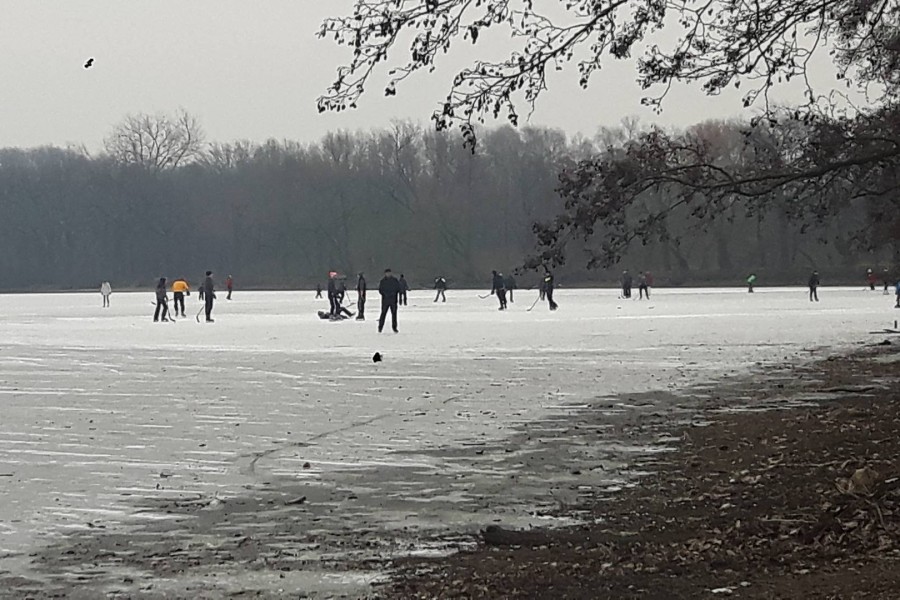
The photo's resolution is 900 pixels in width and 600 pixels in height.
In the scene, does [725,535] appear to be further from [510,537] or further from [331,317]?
[331,317]

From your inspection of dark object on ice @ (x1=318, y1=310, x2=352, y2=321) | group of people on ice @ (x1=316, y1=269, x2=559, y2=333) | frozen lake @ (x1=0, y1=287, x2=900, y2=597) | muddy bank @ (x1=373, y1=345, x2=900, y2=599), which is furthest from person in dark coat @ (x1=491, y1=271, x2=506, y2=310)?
muddy bank @ (x1=373, y1=345, x2=900, y2=599)

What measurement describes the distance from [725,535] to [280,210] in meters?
130

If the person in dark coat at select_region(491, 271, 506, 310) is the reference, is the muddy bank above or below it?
below

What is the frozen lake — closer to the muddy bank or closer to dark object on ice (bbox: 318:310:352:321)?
the muddy bank

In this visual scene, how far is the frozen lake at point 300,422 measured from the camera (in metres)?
9.17

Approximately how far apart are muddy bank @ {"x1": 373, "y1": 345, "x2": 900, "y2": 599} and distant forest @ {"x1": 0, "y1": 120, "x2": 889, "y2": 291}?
106234 millimetres

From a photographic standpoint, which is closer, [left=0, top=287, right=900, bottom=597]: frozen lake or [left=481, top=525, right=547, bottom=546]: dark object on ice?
[left=481, top=525, right=547, bottom=546]: dark object on ice

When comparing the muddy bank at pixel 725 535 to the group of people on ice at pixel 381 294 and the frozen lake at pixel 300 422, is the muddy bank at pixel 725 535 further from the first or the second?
the group of people on ice at pixel 381 294

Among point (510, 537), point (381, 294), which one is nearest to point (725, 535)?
point (510, 537)

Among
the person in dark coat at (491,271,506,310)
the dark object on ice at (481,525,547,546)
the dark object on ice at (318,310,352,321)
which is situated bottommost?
the dark object on ice at (481,525,547,546)

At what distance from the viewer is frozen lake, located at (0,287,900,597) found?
30.1ft

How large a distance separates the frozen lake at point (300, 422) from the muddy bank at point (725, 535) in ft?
2.17

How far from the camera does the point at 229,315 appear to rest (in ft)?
170

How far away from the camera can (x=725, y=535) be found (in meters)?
8.30
